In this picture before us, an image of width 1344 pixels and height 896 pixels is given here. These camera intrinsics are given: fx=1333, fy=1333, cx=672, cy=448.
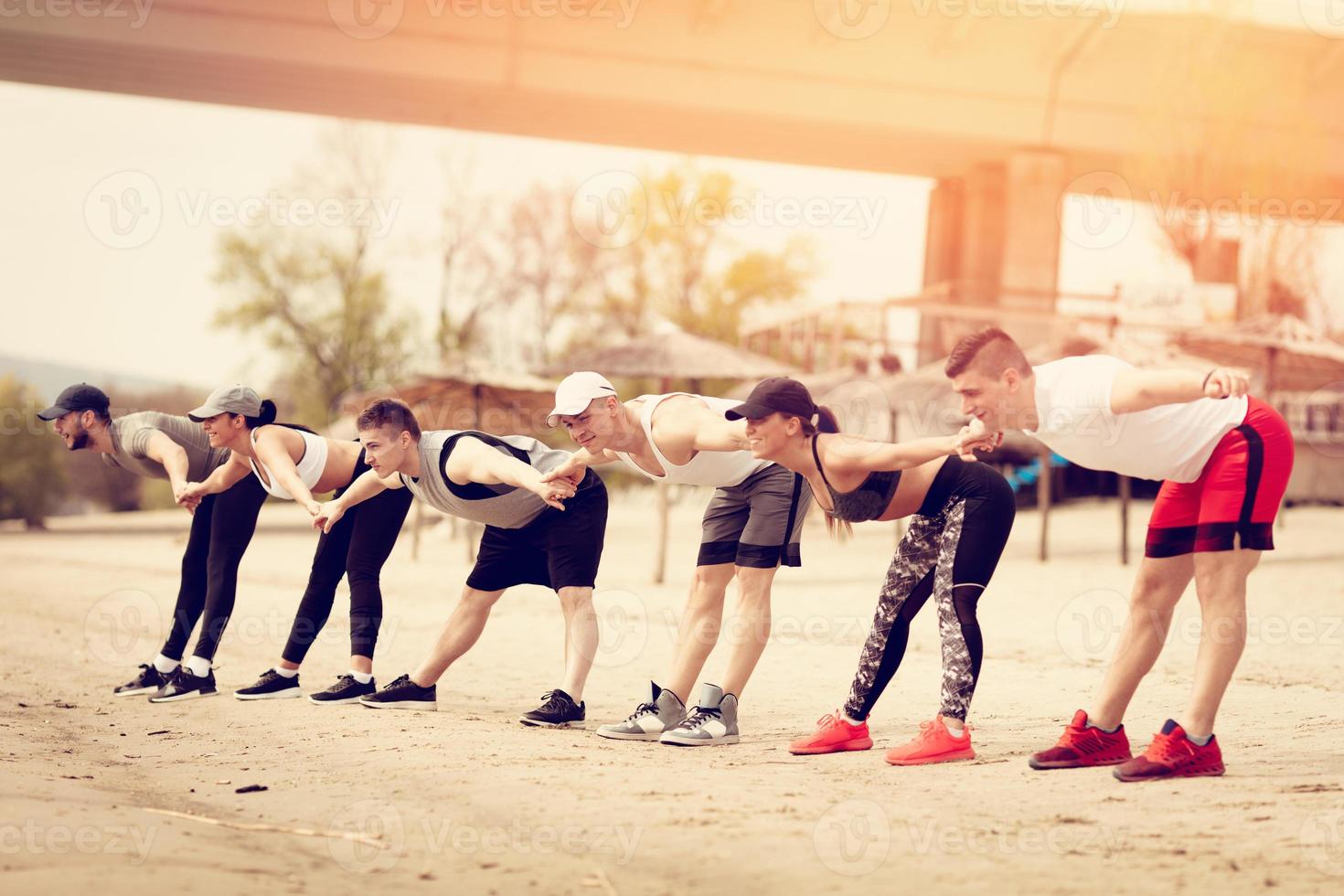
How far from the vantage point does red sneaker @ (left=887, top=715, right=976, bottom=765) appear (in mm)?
4980

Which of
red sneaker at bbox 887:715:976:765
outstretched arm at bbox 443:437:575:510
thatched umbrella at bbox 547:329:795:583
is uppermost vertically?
thatched umbrella at bbox 547:329:795:583

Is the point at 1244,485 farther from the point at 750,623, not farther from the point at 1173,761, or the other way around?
the point at 750,623

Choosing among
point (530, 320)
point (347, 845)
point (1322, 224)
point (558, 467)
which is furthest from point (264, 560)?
point (1322, 224)

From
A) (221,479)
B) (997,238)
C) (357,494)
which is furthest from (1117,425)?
(997,238)

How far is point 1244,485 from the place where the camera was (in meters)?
4.54

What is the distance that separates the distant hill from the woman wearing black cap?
75.1 feet

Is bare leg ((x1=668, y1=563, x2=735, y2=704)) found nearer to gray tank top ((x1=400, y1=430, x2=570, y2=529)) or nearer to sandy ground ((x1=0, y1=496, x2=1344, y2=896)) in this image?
sandy ground ((x1=0, y1=496, x2=1344, y2=896))

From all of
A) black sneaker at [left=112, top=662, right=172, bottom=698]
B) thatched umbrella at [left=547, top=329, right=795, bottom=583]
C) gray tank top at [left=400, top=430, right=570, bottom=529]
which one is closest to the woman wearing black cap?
gray tank top at [left=400, top=430, right=570, bottom=529]

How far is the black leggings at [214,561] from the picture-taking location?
6.70 meters

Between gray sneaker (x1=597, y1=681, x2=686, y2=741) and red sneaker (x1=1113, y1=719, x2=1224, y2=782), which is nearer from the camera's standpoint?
red sneaker (x1=1113, y1=719, x2=1224, y2=782)

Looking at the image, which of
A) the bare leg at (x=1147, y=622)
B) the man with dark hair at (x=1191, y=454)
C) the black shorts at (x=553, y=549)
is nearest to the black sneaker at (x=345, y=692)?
the black shorts at (x=553, y=549)

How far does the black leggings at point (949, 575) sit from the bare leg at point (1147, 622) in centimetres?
50

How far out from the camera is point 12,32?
17734mm

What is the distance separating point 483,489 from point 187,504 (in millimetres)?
1801
